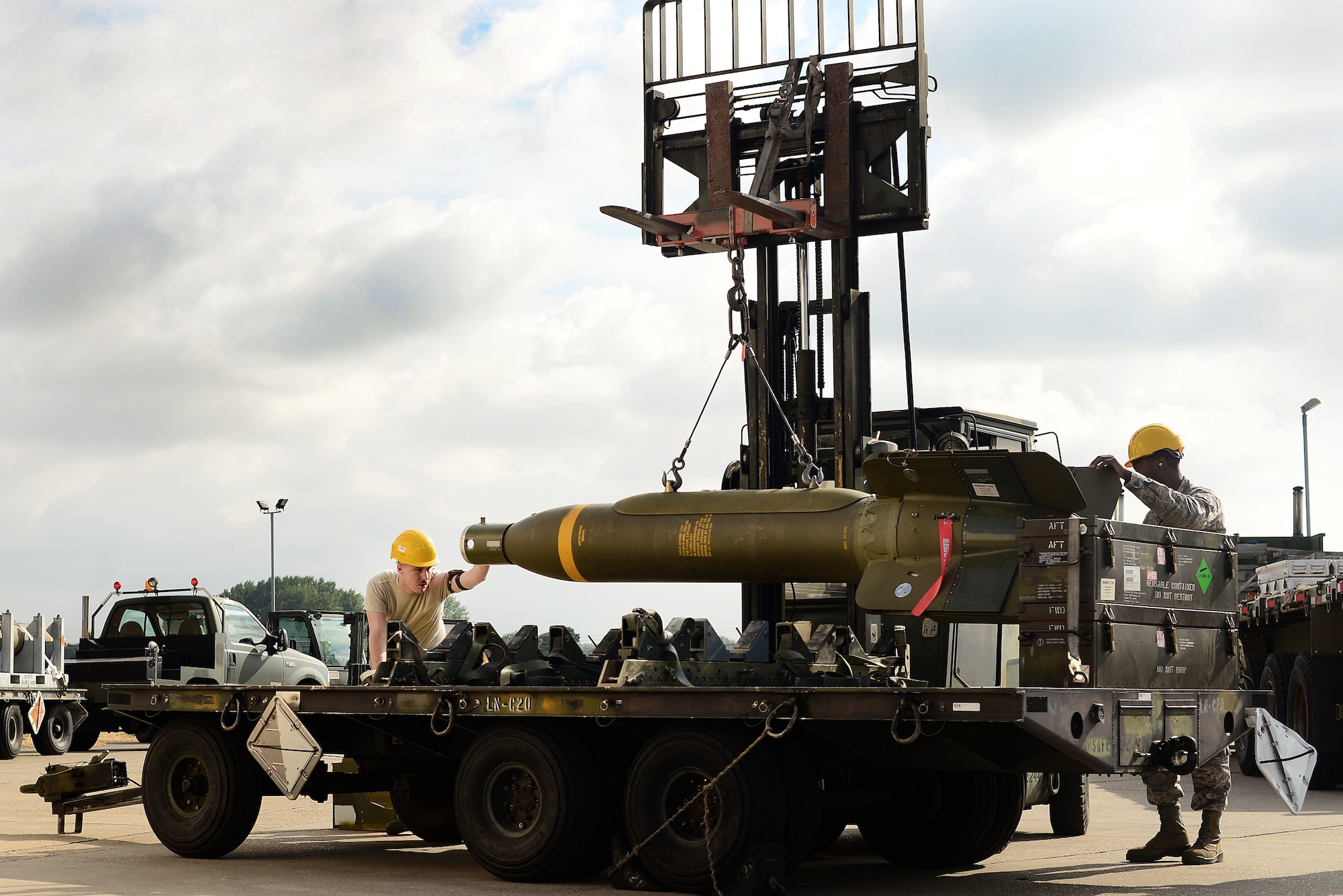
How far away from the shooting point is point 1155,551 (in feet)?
29.2

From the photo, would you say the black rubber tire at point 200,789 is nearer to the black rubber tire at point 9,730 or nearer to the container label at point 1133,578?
the container label at point 1133,578

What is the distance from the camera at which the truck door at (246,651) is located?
71.1ft

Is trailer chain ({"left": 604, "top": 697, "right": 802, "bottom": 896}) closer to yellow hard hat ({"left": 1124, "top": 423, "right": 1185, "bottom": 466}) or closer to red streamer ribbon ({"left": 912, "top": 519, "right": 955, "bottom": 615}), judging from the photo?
red streamer ribbon ({"left": 912, "top": 519, "right": 955, "bottom": 615})

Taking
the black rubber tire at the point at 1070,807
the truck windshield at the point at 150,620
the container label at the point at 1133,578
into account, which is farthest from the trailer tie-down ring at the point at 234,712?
the truck windshield at the point at 150,620

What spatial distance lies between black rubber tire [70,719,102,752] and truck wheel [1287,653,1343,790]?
15112 millimetres

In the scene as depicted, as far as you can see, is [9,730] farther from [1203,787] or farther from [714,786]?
[1203,787]

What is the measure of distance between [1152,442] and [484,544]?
13.8 ft

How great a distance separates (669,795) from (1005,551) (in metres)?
2.19

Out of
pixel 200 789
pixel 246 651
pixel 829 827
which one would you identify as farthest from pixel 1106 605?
pixel 246 651

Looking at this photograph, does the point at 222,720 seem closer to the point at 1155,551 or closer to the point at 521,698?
the point at 521,698

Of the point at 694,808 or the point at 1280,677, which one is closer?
the point at 694,808

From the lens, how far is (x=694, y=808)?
27.8ft

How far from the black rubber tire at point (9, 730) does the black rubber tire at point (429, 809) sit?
1213 cm

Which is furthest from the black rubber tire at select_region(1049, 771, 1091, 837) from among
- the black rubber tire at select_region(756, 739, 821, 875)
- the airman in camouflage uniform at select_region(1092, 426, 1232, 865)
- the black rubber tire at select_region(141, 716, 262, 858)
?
the black rubber tire at select_region(141, 716, 262, 858)
